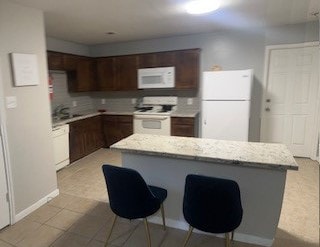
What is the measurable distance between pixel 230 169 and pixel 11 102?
2278 millimetres

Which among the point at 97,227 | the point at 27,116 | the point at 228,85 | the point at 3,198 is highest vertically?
the point at 228,85

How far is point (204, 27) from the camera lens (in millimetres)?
3947

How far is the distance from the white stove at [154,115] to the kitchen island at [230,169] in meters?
2.07

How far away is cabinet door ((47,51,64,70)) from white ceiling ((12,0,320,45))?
350mm

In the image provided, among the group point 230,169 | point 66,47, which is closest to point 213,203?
point 230,169

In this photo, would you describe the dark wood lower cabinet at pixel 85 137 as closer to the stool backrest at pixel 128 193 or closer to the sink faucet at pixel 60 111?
the sink faucet at pixel 60 111

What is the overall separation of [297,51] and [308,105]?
962 millimetres

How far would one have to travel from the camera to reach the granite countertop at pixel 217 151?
183 centimetres

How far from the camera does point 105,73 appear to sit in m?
5.12

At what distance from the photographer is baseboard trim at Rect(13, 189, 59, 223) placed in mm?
2533

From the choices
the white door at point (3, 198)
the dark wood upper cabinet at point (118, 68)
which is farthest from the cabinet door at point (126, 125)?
the white door at point (3, 198)

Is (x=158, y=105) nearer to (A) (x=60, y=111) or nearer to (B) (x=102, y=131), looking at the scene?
(B) (x=102, y=131)

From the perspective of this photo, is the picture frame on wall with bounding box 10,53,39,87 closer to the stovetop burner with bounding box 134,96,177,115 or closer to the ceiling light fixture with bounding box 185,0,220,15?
the ceiling light fixture with bounding box 185,0,220,15

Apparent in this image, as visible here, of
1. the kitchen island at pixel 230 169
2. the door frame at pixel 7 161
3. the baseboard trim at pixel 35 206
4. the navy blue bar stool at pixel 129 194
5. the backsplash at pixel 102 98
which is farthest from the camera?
the backsplash at pixel 102 98
